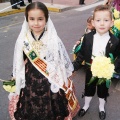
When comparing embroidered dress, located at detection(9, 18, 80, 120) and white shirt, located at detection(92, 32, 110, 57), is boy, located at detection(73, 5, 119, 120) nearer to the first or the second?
white shirt, located at detection(92, 32, 110, 57)

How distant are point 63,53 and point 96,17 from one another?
484 millimetres

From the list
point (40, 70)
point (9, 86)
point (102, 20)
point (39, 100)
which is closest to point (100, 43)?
point (102, 20)

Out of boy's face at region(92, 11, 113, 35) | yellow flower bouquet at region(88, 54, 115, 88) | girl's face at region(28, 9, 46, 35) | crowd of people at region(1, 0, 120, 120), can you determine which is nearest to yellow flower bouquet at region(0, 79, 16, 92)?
crowd of people at region(1, 0, 120, 120)

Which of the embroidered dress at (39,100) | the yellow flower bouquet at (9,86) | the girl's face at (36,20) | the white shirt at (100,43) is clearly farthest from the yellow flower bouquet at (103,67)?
the yellow flower bouquet at (9,86)

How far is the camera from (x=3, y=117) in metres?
3.09

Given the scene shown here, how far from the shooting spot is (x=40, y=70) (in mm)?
2457

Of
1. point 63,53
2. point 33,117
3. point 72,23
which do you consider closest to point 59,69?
point 63,53

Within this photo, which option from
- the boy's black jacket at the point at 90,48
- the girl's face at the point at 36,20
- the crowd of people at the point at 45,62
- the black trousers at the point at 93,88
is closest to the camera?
the girl's face at the point at 36,20

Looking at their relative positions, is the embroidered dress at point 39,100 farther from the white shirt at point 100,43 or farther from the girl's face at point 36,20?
the white shirt at point 100,43

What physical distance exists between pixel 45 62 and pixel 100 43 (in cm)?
63

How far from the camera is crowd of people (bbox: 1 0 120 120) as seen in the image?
2400mm

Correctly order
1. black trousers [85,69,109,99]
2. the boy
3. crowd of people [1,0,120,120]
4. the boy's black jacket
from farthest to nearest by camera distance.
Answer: black trousers [85,69,109,99], the boy's black jacket, the boy, crowd of people [1,0,120,120]

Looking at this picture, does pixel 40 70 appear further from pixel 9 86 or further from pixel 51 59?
pixel 9 86

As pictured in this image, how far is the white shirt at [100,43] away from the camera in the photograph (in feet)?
8.70
